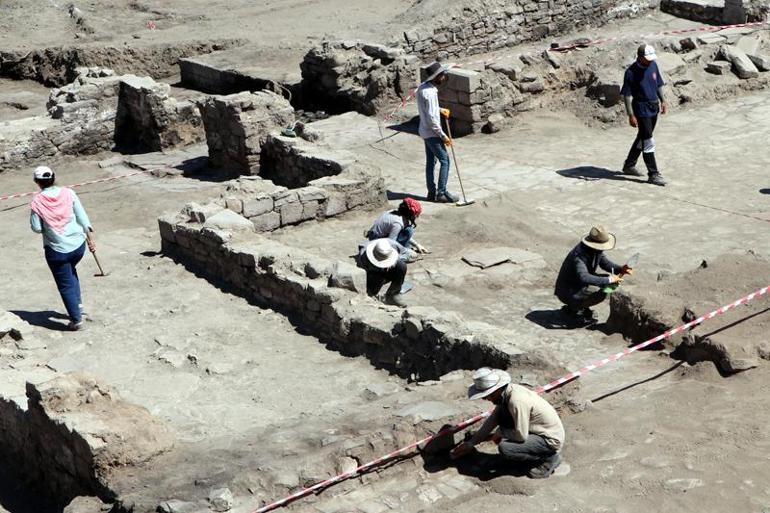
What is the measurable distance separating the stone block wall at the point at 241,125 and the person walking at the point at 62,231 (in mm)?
4609

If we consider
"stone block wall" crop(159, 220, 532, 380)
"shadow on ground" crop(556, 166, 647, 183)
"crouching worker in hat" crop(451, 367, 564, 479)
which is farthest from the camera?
"shadow on ground" crop(556, 166, 647, 183)

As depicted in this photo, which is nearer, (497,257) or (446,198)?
(497,257)

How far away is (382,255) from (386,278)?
0.84ft

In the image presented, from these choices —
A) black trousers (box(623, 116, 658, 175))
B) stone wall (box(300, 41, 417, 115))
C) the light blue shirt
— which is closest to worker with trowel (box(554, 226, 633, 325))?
black trousers (box(623, 116, 658, 175))

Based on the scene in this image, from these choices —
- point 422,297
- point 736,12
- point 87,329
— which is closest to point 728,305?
point 422,297

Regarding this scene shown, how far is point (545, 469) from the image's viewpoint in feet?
23.1

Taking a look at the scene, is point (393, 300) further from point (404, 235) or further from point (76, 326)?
point (76, 326)

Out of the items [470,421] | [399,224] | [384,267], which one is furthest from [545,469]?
[399,224]

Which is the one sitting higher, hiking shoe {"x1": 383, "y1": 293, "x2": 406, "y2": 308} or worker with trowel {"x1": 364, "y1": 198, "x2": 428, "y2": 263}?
worker with trowel {"x1": 364, "y1": 198, "x2": 428, "y2": 263}

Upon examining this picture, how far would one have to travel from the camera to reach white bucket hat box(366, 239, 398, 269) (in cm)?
1034

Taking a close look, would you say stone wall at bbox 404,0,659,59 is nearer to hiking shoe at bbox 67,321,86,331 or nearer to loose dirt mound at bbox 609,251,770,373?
hiking shoe at bbox 67,321,86,331

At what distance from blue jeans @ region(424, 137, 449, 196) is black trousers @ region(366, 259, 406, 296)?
9.64 ft

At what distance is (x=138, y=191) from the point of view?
15008 mm

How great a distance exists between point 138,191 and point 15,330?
5.60 m
